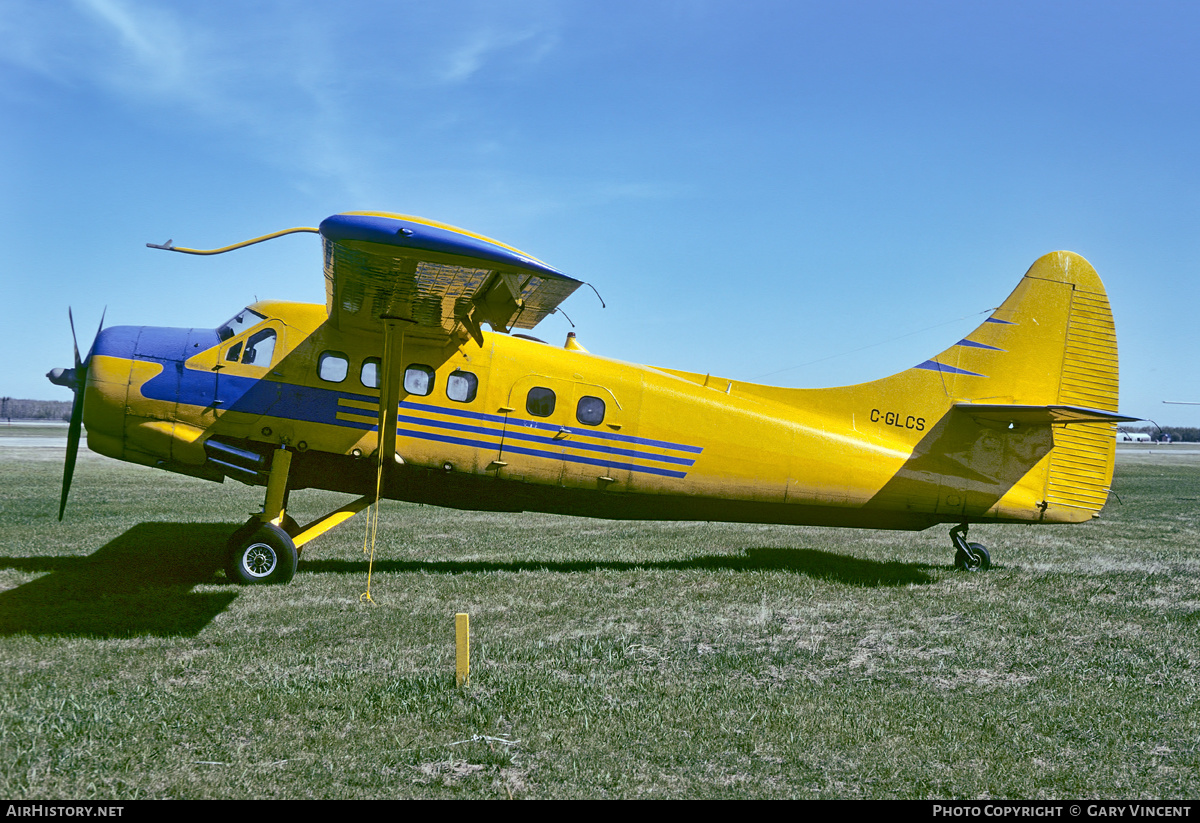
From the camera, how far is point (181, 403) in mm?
9336

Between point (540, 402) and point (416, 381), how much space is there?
1561mm

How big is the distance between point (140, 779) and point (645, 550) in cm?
869

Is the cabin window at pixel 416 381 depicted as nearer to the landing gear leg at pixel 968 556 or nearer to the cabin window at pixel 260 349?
the cabin window at pixel 260 349

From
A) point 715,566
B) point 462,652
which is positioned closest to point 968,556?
point 715,566

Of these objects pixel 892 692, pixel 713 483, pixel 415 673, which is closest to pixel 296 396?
pixel 415 673

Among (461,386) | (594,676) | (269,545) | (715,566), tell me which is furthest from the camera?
(715,566)

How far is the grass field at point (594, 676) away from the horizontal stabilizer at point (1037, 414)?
2089mm

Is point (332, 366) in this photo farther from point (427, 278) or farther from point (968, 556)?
point (968, 556)

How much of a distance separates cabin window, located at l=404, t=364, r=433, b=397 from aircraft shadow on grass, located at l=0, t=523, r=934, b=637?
2.35 meters

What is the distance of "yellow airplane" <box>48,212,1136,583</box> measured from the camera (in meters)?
9.28

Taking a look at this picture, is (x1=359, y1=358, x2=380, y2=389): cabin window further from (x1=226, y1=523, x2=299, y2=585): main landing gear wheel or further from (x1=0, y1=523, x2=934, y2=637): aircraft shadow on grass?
(x1=0, y1=523, x2=934, y2=637): aircraft shadow on grass

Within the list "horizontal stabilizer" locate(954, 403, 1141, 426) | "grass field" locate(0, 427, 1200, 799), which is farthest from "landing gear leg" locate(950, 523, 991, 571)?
"horizontal stabilizer" locate(954, 403, 1141, 426)

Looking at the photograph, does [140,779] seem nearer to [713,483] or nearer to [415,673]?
[415,673]

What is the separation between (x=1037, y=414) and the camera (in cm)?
1024
